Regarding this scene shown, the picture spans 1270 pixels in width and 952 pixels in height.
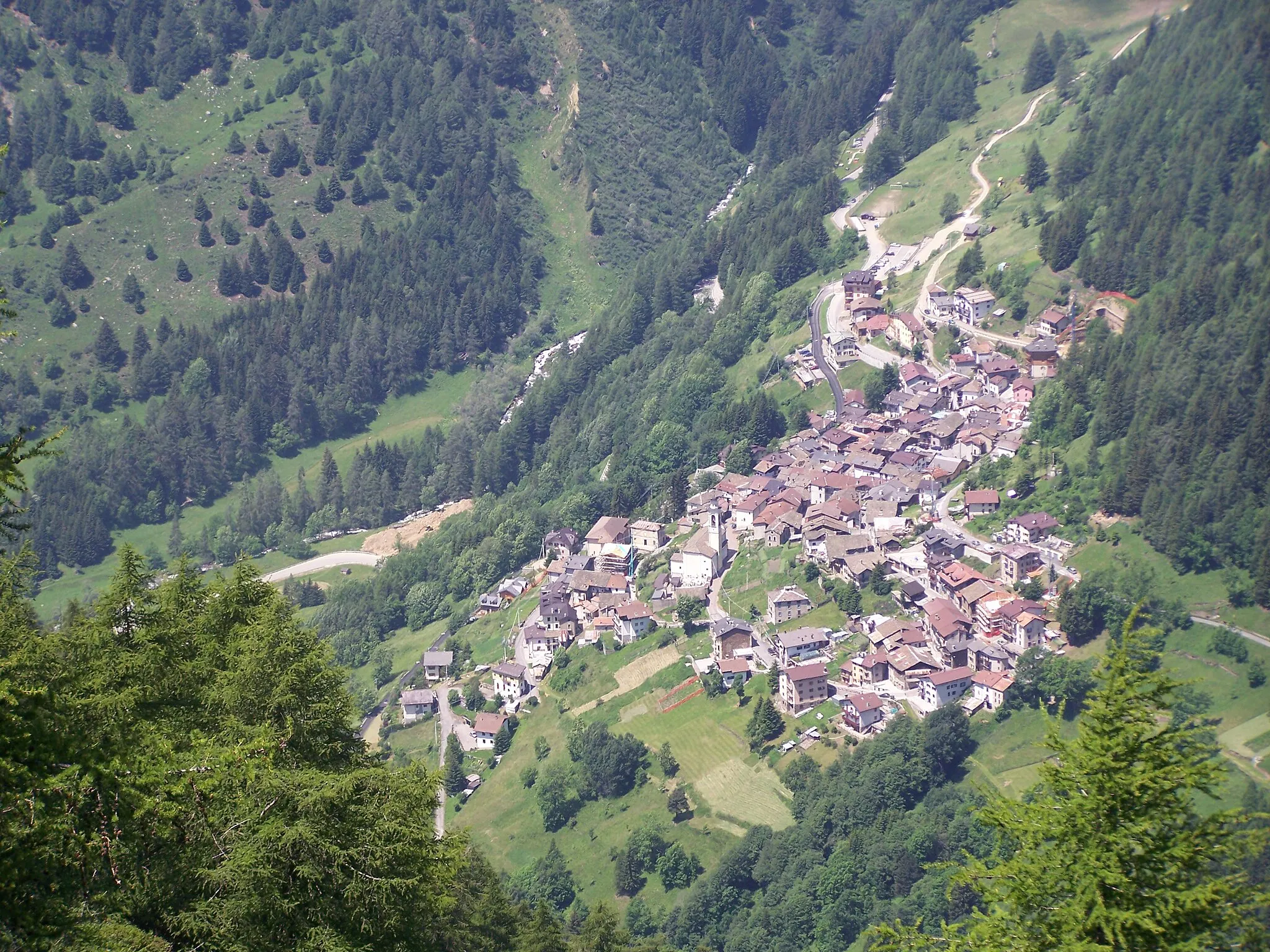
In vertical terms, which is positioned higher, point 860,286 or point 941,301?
point 941,301

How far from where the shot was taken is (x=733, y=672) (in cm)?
9694

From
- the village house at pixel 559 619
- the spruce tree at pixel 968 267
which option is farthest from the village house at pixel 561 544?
the spruce tree at pixel 968 267

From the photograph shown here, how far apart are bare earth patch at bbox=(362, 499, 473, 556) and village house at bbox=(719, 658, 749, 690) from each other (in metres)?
62.5

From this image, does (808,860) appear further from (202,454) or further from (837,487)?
(202,454)

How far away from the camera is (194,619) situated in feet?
108

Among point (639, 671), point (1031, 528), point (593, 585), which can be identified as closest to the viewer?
point (639, 671)

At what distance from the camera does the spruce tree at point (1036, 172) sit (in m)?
158

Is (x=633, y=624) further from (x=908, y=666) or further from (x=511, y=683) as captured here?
(x=908, y=666)

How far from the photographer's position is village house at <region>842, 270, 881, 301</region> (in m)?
153

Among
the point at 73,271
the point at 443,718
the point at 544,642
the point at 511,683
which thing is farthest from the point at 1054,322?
the point at 73,271

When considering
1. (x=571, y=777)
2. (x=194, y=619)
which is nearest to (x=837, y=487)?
(x=571, y=777)

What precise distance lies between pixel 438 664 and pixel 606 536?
2236 centimetres

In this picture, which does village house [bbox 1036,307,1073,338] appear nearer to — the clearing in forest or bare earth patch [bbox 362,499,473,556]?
the clearing in forest

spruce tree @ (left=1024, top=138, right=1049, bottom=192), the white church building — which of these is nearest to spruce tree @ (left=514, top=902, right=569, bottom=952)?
the white church building
